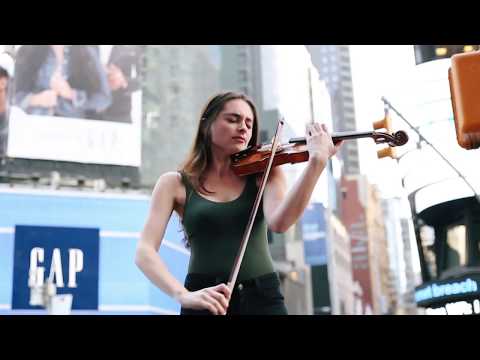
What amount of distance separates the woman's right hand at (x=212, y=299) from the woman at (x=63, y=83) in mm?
8105

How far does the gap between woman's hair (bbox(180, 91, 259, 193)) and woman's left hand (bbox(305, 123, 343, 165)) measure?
0.22 m

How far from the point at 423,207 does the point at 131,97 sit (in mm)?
7525

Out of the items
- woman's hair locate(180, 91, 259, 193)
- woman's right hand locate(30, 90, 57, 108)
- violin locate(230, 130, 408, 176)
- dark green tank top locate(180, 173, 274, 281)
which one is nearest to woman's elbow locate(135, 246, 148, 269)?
dark green tank top locate(180, 173, 274, 281)

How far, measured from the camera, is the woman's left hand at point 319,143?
6.09 feet

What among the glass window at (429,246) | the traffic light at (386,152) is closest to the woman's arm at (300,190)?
the traffic light at (386,152)

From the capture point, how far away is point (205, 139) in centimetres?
212

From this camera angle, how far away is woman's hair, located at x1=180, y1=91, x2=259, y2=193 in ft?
6.74

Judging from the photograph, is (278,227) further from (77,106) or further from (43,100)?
(77,106)

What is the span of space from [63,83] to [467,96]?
43.7 feet

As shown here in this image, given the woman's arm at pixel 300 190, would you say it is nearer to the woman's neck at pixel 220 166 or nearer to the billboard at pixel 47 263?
the woman's neck at pixel 220 166

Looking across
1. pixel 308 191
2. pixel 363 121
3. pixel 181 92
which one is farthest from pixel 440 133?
pixel 181 92

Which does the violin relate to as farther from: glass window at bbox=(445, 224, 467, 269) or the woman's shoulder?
glass window at bbox=(445, 224, 467, 269)

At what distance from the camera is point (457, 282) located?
464 inches
